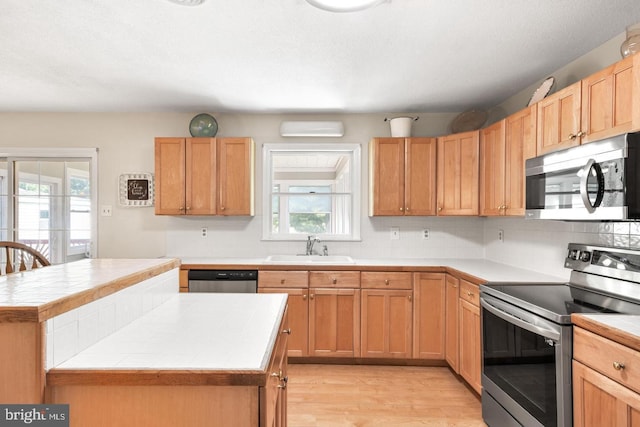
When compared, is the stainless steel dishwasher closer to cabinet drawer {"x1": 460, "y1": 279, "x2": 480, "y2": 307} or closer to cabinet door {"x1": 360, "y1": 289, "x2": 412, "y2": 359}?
cabinet door {"x1": 360, "y1": 289, "x2": 412, "y2": 359}

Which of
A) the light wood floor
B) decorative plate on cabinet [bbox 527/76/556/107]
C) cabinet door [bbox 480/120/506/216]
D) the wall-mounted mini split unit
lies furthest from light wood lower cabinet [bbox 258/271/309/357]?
decorative plate on cabinet [bbox 527/76/556/107]

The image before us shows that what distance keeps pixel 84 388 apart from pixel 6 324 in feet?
0.79

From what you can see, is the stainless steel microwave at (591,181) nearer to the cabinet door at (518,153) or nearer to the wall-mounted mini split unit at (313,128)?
the cabinet door at (518,153)

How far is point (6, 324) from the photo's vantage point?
0.89 m

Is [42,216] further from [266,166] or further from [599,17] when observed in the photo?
[599,17]

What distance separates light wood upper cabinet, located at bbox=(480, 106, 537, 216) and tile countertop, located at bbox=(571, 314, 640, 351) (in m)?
1.10

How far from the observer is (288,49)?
2.41 metres

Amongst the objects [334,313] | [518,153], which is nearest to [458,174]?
[518,153]

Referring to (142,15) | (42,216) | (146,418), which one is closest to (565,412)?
(146,418)

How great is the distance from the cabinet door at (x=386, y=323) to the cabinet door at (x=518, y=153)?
114cm

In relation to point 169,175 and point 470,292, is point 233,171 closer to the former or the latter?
point 169,175

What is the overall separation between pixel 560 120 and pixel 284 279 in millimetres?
2323

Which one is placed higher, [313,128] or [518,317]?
[313,128]

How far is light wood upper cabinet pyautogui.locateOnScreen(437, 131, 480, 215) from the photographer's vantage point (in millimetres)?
3277
